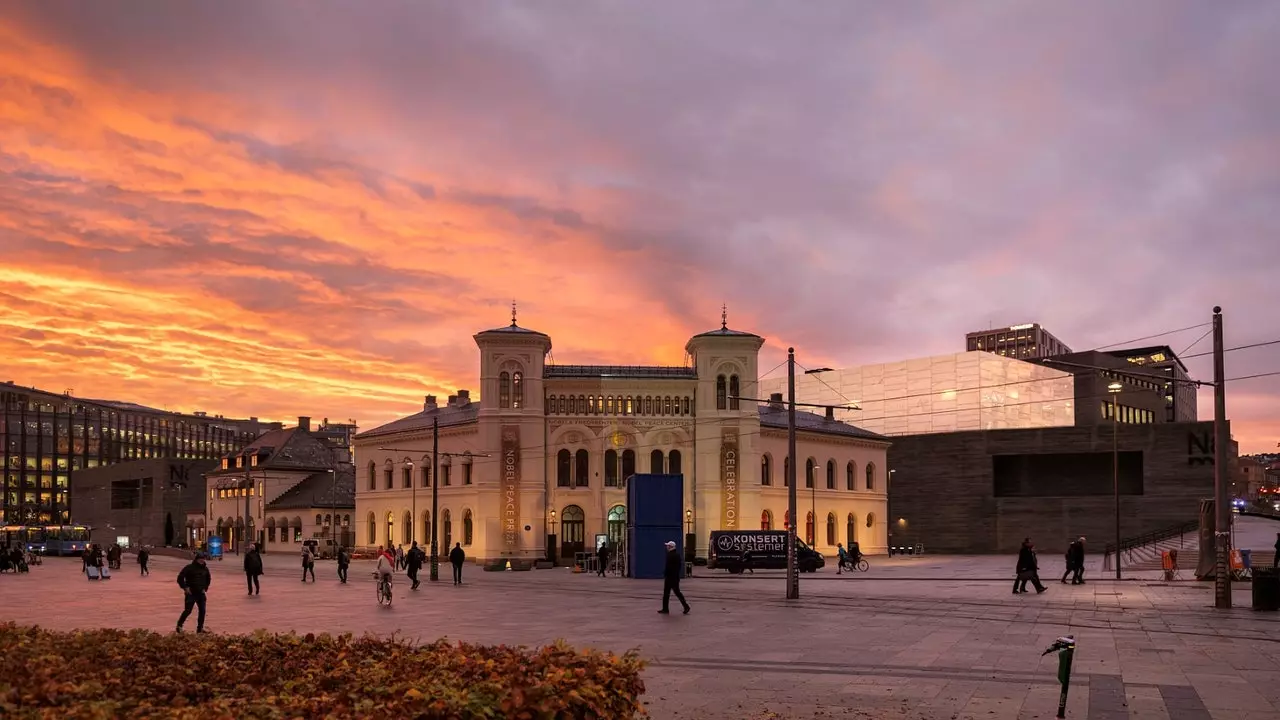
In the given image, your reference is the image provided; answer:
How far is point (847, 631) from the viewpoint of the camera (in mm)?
23344

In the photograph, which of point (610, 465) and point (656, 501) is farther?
point (610, 465)

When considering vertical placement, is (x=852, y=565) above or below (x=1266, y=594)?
below

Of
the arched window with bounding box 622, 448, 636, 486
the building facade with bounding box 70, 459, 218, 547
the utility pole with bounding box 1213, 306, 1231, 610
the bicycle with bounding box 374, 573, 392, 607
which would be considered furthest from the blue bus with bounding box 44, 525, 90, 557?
the utility pole with bounding box 1213, 306, 1231, 610

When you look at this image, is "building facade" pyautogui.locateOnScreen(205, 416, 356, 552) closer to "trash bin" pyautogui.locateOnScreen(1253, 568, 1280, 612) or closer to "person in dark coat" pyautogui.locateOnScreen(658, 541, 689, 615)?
"person in dark coat" pyautogui.locateOnScreen(658, 541, 689, 615)

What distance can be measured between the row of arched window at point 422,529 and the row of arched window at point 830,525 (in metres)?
20.5

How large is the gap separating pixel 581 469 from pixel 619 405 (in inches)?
203

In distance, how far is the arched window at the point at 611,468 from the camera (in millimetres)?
75688

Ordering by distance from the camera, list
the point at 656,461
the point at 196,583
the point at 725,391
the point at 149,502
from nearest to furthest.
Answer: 1. the point at 196,583
2. the point at 725,391
3. the point at 656,461
4. the point at 149,502

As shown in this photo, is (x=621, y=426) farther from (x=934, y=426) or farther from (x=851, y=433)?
(x=934, y=426)

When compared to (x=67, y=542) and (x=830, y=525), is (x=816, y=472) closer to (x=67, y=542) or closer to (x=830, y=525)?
(x=830, y=525)

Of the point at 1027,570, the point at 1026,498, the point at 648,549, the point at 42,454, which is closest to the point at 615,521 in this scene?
the point at 648,549

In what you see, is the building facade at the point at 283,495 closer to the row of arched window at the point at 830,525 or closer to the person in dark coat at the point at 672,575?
the row of arched window at the point at 830,525

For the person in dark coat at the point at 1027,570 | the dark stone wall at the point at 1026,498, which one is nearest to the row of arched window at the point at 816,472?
the dark stone wall at the point at 1026,498

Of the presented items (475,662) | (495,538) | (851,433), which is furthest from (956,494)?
(475,662)
